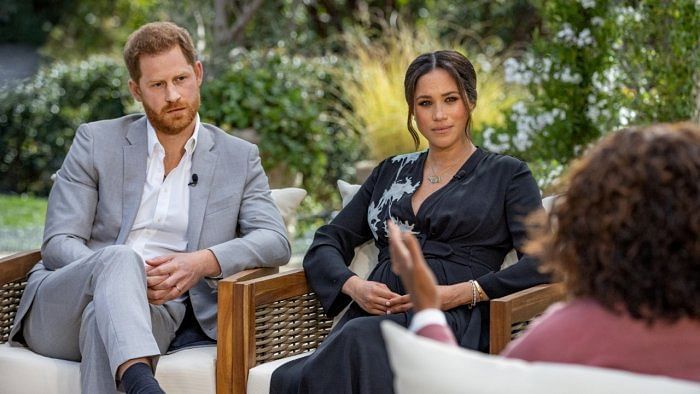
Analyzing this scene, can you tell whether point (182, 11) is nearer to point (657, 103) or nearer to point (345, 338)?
point (657, 103)

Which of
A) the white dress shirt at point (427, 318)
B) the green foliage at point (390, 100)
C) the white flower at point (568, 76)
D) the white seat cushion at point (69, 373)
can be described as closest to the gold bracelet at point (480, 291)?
the white seat cushion at point (69, 373)

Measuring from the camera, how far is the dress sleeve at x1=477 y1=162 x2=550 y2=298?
3.20 metres

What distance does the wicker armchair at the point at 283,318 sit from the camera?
3.00 metres

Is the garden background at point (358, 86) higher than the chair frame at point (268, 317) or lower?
higher

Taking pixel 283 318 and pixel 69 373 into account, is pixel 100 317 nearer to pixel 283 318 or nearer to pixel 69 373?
pixel 69 373

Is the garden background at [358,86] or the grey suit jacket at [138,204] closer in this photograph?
the grey suit jacket at [138,204]

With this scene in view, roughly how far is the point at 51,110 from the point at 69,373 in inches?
295

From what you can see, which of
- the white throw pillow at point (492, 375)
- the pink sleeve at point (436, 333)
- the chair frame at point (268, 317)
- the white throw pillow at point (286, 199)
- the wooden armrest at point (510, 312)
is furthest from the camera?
the white throw pillow at point (286, 199)

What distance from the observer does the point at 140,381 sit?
301 cm

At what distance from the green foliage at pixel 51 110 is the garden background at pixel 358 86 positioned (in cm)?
1

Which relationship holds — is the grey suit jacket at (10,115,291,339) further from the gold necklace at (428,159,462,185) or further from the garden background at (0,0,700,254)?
the garden background at (0,0,700,254)

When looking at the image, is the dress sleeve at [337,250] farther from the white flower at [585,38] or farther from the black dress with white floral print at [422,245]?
the white flower at [585,38]

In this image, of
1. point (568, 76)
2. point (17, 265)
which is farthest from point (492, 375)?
point (568, 76)

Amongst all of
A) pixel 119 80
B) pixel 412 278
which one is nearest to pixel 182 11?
pixel 119 80
